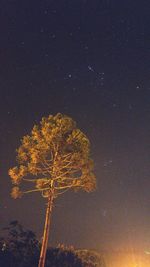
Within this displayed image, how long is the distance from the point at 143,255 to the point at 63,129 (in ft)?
329

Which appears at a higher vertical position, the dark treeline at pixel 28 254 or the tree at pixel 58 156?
the tree at pixel 58 156

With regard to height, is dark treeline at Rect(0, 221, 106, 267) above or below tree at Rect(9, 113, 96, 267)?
below

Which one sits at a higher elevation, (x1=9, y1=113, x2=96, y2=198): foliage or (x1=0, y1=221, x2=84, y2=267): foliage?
(x1=9, y1=113, x2=96, y2=198): foliage

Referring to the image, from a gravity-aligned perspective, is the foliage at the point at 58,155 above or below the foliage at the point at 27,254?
above

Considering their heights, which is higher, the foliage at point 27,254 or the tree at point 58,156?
the tree at point 58,156

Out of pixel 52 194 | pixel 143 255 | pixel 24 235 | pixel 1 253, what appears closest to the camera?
pixel 52 194

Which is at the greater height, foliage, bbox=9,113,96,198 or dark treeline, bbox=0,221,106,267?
foliage, bbox=9,113,96,198

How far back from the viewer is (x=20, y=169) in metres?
29.6

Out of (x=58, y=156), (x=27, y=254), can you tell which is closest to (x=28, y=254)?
(x=27, y=254)

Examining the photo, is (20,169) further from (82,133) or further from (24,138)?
(82,133)

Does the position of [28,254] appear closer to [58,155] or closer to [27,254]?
[27,254]

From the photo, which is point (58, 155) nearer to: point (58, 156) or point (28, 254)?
point (58, 156)

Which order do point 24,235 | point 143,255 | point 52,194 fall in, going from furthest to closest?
point 143,255 → point 24,235 → point 52,194

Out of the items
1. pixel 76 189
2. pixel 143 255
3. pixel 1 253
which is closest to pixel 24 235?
pixel 1 253
